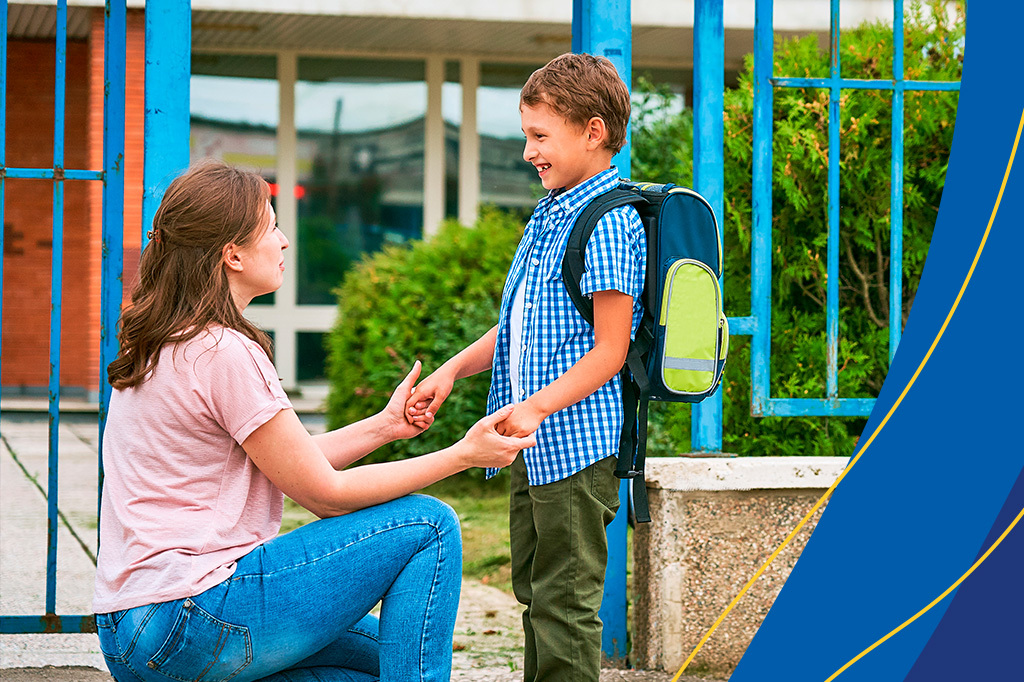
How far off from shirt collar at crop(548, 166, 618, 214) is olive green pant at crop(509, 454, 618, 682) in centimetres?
59

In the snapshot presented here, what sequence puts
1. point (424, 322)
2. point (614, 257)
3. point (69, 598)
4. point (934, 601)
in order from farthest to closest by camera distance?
point (424, 322) < point (69, 598) < point (934, 601) < point (614, 257)

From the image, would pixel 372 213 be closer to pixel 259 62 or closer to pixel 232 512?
pixel 259 62

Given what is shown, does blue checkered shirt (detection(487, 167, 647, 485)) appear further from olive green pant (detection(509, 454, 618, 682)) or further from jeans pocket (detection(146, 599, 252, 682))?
jeans pocket (detection(146, 599, 252, 682))

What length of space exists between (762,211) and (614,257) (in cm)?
113

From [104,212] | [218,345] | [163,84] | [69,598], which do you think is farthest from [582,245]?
[69,598]

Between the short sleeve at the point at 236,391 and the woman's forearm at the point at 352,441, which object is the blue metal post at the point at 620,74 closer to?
the woman's forearm at the point at 352,441

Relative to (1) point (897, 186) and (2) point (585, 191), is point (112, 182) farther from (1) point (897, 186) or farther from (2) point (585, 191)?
(1) point (897, 186)

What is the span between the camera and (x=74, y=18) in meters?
11.8

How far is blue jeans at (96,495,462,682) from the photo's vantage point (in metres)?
1.97

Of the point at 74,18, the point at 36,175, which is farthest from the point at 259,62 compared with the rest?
the point at 36,175

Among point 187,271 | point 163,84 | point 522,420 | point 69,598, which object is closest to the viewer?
point 187,271

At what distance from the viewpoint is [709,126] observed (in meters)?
3.29

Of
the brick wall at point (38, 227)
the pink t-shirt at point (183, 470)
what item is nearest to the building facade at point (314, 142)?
the brick wall at point (38, 227)

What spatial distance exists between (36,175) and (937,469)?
2529 millimetres
